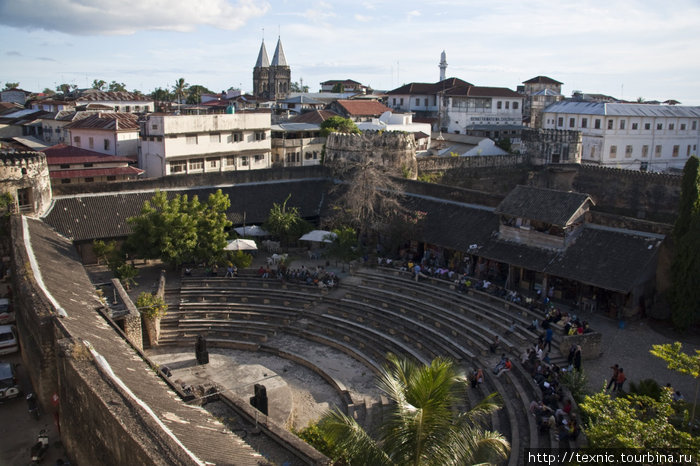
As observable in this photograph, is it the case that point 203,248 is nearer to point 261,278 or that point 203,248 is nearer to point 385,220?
point 261,278

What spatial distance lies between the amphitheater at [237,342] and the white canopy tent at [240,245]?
1701 millimetres

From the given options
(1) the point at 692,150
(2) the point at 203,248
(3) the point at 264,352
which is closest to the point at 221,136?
(2) the point at 203,248

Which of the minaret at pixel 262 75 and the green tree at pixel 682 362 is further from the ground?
the minaret at pixel 262 75

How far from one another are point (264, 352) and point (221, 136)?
2472 centimetres

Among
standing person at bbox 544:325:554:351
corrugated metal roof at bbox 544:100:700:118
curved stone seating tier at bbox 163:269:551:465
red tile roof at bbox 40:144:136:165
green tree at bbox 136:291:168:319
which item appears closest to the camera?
standing person at bbox 544:325:554:351

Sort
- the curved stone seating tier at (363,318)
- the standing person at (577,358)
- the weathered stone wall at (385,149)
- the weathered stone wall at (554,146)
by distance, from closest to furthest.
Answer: the standing person at (577,358) < the curved stone seating tier at (363,318) < the weathered stone wall at (385,149) < the weathered stone wall at (554,146)

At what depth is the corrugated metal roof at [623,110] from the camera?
54688mm

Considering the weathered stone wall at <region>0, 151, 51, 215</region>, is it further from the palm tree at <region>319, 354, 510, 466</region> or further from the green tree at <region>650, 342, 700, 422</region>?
the green tree at <region>650, 342, 700, 422</region>

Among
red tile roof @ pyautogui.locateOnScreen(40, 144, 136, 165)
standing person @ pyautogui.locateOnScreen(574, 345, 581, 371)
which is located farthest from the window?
standing person @ pyautogui.locateOnScreen(574, 345, 581, 371)

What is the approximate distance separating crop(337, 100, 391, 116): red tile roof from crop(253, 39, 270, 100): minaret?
34849mm

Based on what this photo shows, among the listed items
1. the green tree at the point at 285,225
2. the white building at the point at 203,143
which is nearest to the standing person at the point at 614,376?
the green tree at the point at 285,225

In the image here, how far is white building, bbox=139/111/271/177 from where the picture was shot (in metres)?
43.0

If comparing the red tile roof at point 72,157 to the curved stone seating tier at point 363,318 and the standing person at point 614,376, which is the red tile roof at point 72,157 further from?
the standing person at point 614,376

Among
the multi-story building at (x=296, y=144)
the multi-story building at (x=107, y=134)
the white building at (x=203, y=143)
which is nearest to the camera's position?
the white building at (x=203, y=143)
